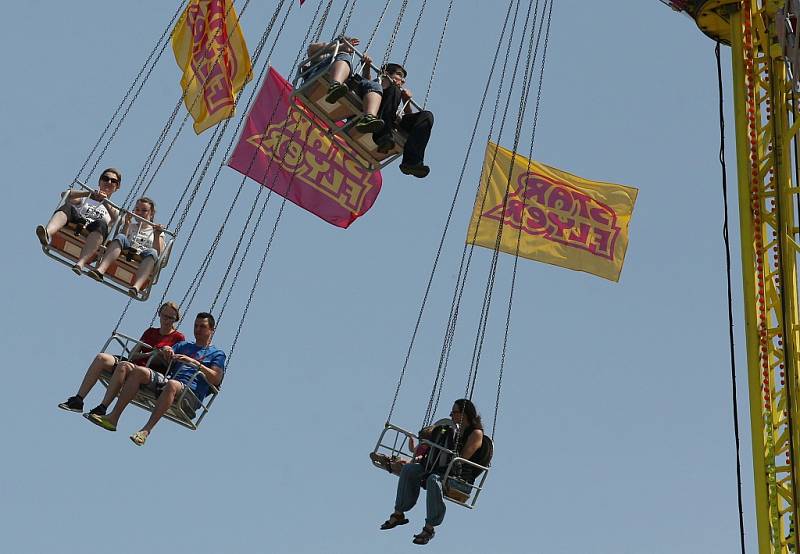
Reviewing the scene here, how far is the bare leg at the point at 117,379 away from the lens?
63.9 ft

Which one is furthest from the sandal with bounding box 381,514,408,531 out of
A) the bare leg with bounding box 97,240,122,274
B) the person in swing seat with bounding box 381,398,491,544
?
the bare leg with bounding box 97,240,122,274

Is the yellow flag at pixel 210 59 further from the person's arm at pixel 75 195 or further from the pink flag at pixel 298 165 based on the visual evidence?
the person's arm at pixel 75 195

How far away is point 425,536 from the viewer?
1964 centimetres

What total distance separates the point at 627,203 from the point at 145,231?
803cm

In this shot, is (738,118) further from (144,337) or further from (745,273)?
(144,337)

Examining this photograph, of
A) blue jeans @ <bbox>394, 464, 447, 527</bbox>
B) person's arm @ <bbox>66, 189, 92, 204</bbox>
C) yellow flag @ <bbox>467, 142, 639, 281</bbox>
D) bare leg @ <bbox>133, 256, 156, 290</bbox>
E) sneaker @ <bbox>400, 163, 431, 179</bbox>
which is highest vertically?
yellow flag @ <bbox>467, 142, 639, 281</bbox>

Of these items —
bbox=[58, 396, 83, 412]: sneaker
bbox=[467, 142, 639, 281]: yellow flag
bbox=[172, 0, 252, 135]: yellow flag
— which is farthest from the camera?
bbox=[467, 142, 639, 281]: yellow flag

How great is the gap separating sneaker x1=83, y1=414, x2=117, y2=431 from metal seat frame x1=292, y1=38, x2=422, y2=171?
368 cm

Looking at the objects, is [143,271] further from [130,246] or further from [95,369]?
[95,369]

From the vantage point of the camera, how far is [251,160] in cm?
2778

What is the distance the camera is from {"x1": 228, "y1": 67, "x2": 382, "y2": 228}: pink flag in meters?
27.9

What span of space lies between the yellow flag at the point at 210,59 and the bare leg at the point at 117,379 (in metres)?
5.94

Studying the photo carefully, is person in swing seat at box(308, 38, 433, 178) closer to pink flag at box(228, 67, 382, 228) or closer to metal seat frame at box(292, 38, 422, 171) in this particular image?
metal seat frame at box(292, 38, 422, 171)

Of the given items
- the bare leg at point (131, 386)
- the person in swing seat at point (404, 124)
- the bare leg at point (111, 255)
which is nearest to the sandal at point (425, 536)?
the bare leg at point (131, 386)
